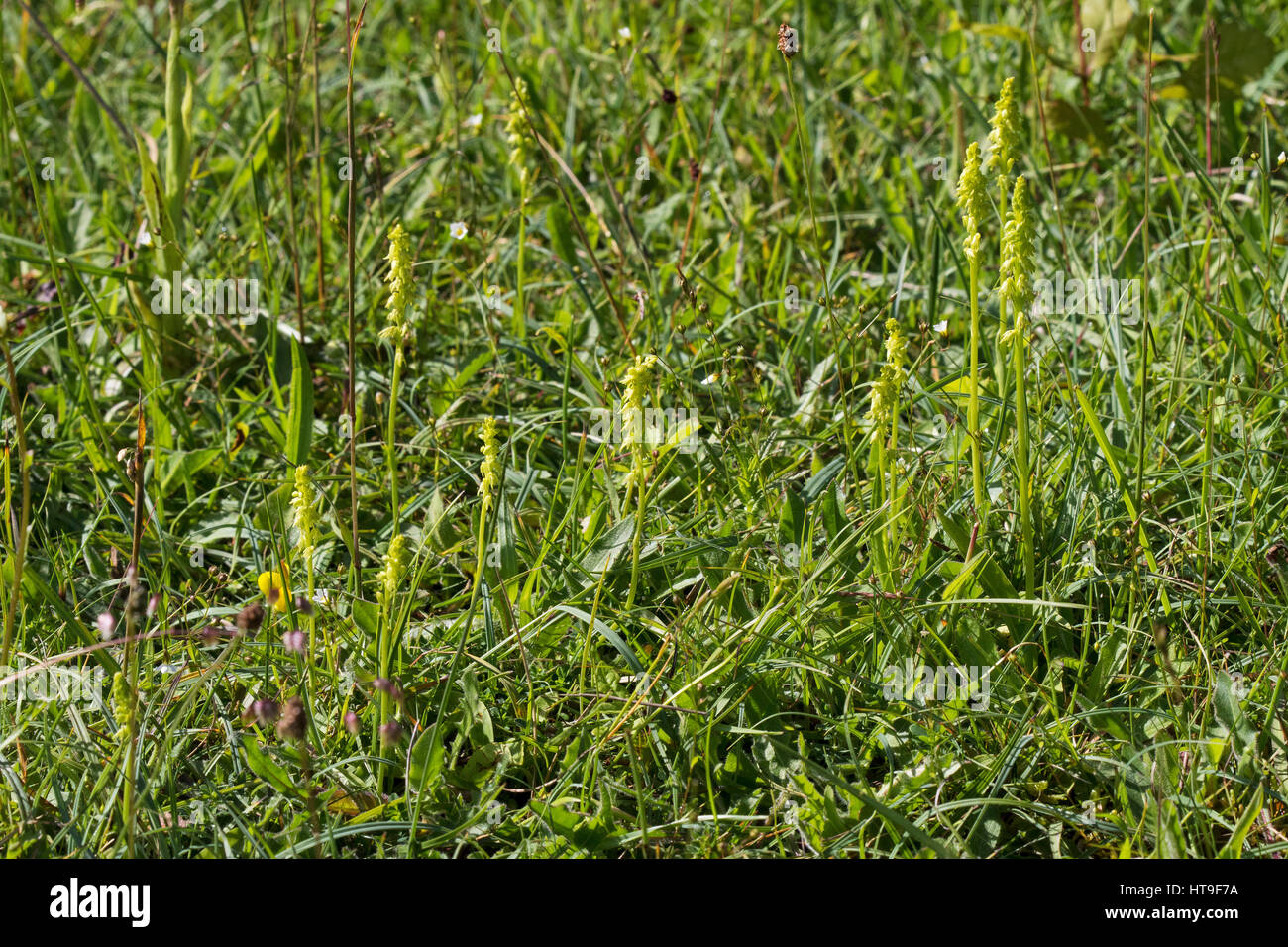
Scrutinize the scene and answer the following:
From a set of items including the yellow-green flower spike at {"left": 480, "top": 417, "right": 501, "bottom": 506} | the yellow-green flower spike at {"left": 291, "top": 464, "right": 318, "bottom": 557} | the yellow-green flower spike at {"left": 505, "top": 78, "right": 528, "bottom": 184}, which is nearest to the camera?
the yellow-green flower spike at {"left": 291, "top": 464, "right": 318, "bottom": 557}

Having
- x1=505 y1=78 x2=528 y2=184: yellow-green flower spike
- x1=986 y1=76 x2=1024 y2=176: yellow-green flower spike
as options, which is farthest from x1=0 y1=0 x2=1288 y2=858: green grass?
x1=986 y1=76 x2=1024 y2=176: yellow-green flower spike

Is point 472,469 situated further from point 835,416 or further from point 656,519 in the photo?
point 835,416

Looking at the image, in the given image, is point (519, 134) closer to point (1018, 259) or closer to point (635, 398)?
point (635, 398)

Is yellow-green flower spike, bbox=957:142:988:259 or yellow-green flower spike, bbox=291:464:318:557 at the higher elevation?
yellow-green flower spike, bbox=957:142:988:259

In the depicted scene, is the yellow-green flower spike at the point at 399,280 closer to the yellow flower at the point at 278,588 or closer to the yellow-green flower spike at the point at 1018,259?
the yellow flower at the point at 278,588

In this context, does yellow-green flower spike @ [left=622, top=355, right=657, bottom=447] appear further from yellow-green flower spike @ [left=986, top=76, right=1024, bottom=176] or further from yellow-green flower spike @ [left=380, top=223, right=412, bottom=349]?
yellow-green flower spike @ [left=986, top=76, right=1024, bottom=176]

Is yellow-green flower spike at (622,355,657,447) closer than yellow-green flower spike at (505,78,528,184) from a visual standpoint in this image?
Yes

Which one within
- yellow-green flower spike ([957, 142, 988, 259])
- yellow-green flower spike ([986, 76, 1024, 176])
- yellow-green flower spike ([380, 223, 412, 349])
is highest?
yellow-green flower spike ([986, 76, 1024, 176])

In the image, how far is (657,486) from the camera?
2268mm

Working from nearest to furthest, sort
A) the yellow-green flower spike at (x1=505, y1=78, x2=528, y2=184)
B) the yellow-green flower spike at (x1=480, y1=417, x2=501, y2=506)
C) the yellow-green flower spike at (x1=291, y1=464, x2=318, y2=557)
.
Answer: the yellow-green flower spike at (x1=291, y1=464, x2=318, y2=557) → the yellow-green flower spike at (x1=480, y1=417, x2=501, y2=506) → the yellow-green flower spike at (x1=505, y1=78, x2=528, y2=184)

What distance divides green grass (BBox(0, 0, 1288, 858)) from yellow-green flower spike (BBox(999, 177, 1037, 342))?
0.20 meters

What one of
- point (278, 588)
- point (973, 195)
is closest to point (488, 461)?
point (278, 588)

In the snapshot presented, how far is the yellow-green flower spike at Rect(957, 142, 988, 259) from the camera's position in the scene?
5.71 feet

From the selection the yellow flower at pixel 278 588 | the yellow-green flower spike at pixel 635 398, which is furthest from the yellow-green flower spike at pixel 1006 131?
the yellow flower at pixel 278 588
